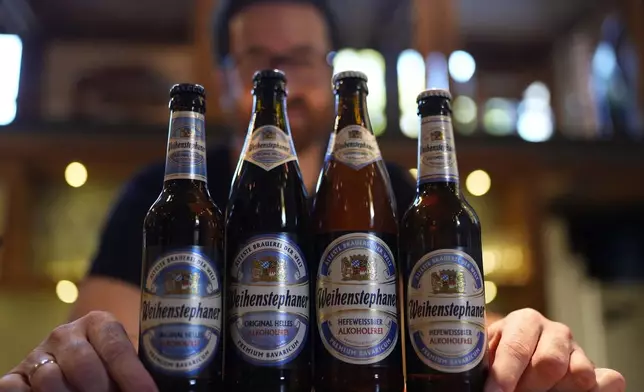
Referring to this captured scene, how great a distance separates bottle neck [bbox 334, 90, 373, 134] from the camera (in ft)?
2.32

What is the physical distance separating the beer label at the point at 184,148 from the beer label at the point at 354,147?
0.50ft

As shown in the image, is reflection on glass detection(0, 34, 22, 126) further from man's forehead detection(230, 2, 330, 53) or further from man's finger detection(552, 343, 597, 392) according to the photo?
man's finger detection(552, 343, 597, 392)

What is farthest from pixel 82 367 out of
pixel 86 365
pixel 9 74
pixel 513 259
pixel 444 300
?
pixel 9 74

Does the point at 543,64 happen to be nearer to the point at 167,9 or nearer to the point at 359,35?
the point at 359,35

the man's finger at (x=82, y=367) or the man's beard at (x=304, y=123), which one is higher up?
the man's beard at (x=304, y=123)

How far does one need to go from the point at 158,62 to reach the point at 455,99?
3.97 ft

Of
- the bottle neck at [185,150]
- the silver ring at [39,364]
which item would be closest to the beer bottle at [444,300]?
the bottle neck at [185,150]

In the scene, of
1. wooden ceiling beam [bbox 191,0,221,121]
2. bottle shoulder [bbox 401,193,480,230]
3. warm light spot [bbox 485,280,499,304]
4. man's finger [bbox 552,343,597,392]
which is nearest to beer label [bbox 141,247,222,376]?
bottle shoulder [bbox 401,193,480,230]

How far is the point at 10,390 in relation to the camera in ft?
1.90

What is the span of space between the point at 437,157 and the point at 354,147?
0.29 feet

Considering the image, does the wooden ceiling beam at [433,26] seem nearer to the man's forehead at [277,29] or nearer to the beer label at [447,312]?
the man's forehead at [277,29]

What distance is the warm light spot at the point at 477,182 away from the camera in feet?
8.21

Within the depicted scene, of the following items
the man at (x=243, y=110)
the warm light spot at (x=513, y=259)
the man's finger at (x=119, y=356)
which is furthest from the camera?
the warm light spot at (x=513, y=259)

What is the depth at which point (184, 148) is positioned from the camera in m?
0.62
